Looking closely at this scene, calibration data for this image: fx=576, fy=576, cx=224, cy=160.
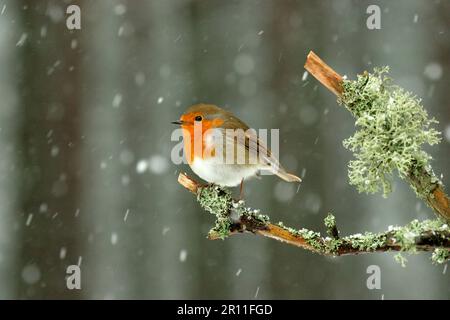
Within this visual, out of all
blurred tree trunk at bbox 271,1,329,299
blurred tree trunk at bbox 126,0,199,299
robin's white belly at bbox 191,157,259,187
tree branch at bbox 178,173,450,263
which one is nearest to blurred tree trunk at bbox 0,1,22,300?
blurred tree trunk at bbox 126,0,199,299

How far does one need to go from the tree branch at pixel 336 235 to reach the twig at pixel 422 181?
4 centimetres

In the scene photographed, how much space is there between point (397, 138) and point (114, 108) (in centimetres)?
398

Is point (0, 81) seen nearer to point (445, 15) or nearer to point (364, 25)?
point (364, 25)

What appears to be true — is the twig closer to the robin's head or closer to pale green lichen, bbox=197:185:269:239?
pale green lichen, bbox=197:185:269:239

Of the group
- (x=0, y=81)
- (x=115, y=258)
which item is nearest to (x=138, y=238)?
(x=115, y=258)

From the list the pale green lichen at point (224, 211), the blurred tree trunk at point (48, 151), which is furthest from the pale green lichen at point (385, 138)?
the blurred tree trunk at point (48, 151)

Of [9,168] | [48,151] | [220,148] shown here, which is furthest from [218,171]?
[9,168]

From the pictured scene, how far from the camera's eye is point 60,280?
15.1 feet

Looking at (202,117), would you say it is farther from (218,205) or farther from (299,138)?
(299,138)

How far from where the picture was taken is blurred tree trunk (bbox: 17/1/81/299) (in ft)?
15.2

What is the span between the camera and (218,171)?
2195mm

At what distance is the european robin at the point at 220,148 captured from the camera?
2.19 m

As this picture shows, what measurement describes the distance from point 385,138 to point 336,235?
0.26 m

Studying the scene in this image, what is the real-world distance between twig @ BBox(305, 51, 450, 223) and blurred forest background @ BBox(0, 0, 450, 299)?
2.97 metres
